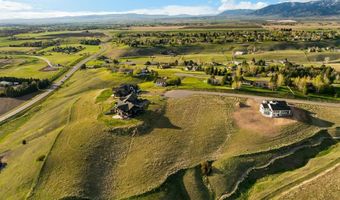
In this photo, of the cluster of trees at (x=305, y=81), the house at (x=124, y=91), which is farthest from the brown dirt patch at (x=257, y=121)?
the house at (x=124, y=91)

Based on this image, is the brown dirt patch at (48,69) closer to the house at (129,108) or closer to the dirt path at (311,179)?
the house at (129,108)

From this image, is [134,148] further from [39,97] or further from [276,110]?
[39,97]

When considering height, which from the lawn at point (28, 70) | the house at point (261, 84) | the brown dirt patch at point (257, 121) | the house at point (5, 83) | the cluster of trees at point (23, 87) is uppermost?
the house at point (261, 84)

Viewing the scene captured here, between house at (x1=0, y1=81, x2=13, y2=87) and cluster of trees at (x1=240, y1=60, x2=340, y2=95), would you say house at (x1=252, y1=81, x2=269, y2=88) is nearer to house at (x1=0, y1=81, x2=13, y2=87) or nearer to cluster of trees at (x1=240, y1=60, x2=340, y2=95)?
cluster of trees at (x1=240, y1=60, x2=340, y2=95)

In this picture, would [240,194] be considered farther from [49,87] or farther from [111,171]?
[49,87]

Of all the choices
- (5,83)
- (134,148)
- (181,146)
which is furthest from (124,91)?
(5,83)
